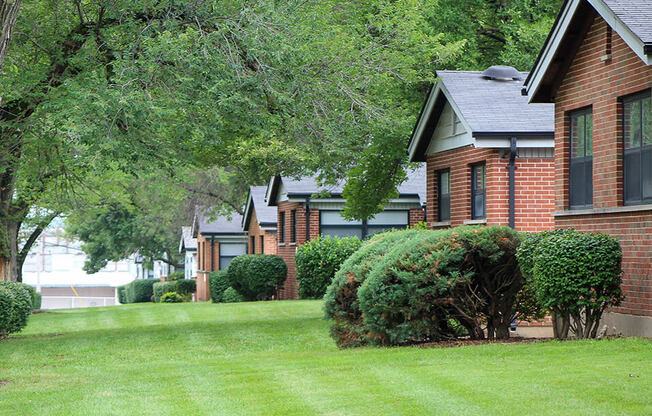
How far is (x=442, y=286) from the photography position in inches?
530

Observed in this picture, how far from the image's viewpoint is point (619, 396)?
8.27 meters

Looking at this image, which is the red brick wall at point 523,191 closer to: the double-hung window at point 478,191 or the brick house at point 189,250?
the double-hung window at point 478,191

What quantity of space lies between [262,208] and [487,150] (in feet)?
88.0

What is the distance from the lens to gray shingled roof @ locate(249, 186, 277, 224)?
143 feet

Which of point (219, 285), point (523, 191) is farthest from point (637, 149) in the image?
point (219, 285)

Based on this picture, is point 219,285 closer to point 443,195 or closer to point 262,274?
point 262,274

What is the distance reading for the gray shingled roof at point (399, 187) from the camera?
3422 cm

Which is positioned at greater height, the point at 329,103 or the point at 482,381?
the point at 329,103

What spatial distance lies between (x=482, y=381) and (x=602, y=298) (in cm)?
396

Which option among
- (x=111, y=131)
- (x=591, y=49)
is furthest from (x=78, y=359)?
(x=591, y=49)

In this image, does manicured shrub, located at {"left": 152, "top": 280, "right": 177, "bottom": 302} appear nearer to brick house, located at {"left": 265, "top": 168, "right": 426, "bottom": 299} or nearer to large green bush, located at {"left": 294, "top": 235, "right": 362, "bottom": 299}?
brick house, located at {"left": 265, "top": 168, "right": 426, "bottom": 299}

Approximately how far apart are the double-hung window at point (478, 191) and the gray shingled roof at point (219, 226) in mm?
34518

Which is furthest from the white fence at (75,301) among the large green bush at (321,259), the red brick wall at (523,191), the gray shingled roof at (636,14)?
the gray shingled roof at (636,14)

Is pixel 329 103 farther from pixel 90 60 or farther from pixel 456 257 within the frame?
pixel 456 257
